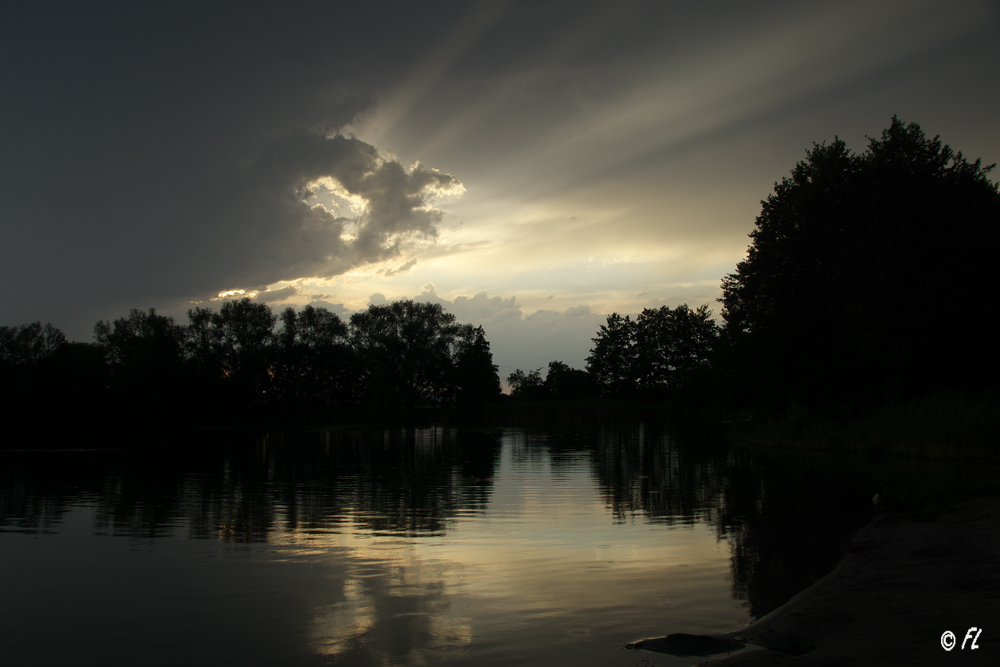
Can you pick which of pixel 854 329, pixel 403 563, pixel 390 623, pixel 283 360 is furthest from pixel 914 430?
pixel 283 360

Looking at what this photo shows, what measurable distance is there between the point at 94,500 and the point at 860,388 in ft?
95.8

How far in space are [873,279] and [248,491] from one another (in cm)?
2654

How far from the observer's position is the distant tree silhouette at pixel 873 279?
2606cm

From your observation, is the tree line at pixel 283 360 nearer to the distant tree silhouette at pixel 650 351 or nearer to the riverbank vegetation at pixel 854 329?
the riverbank vegetation at pixel 854 329

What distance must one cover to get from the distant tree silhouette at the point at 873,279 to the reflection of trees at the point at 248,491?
1578cm

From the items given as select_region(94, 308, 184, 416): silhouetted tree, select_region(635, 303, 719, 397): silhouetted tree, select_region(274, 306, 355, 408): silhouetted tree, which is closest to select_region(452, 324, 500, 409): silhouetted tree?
select_region(274, 306, 355, 408): silhouetted tree

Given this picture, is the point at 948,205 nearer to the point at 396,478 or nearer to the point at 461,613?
the point at 396,478

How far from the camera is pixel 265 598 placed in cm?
721

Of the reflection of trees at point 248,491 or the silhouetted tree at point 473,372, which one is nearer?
the reflection of trees at point 248,491

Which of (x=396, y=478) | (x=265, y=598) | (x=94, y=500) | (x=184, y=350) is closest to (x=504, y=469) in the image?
(x=396, y=478)

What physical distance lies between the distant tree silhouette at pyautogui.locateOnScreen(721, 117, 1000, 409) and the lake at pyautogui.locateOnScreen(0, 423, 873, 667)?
1071 cm

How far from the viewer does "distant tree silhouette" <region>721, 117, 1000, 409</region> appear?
2606 cm

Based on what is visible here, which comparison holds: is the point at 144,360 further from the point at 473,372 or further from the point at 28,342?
the point at 473,372

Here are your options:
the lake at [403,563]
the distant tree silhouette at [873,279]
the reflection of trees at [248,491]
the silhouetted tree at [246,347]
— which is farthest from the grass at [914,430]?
the silhouetted tree at [246,347]
